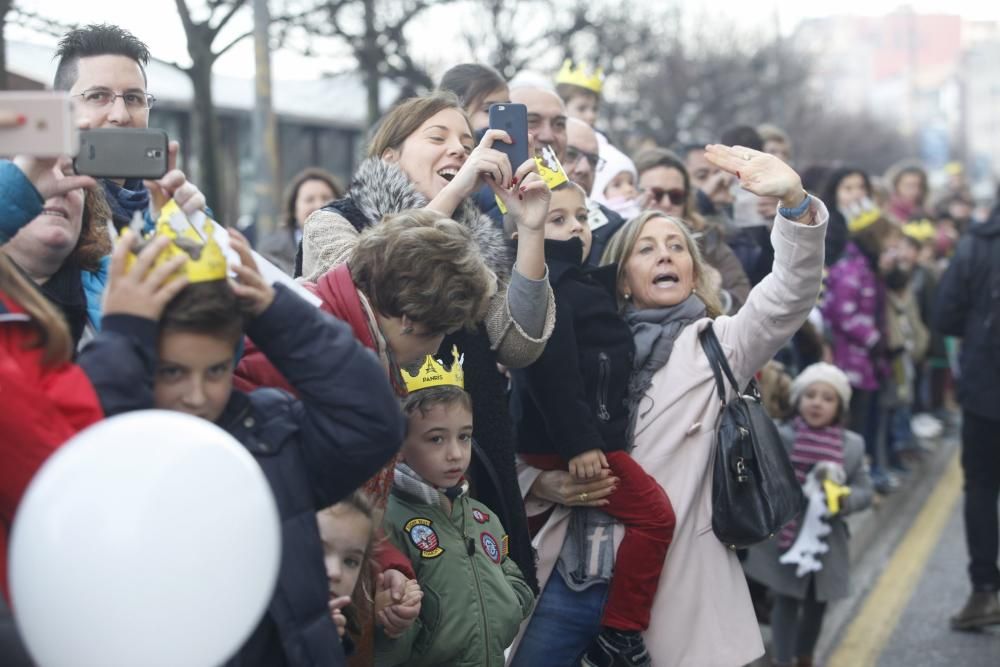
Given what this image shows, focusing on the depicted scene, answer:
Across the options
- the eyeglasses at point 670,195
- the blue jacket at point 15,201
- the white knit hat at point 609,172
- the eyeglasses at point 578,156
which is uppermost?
the blue jacket at point 15,201

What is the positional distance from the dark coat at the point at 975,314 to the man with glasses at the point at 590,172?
7.64ft

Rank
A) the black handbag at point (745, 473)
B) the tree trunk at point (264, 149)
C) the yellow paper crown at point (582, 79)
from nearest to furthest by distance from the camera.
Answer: the black handbag at point (745, 473), the yellow paper crown at point (582, 79), the tree trunk at point (264, 149)

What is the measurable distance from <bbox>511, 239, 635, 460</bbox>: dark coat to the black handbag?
1.03ft

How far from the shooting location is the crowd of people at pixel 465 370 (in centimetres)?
242

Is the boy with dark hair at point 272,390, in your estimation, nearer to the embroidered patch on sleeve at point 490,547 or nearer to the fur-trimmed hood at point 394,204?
the embroidered patch on sleeve at point 490,547

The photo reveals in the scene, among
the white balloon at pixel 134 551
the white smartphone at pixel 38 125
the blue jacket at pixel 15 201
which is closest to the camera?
the white balloon at pixel 134 551

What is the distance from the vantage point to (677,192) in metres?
6.18

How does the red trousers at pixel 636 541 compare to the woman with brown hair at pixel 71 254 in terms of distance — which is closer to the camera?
the woman with brown hair at pixel 71 254

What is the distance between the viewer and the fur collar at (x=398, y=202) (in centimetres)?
373

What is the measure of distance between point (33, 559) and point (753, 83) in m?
32.9

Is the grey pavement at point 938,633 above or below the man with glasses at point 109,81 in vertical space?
below

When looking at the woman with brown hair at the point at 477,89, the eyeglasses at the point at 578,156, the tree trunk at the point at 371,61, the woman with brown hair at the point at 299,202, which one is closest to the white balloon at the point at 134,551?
the woman with brown hair at the point at 477,89

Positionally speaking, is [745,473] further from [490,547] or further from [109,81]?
[109,81]

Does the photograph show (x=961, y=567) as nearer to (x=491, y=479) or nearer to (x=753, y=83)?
(x=491, y=479)
